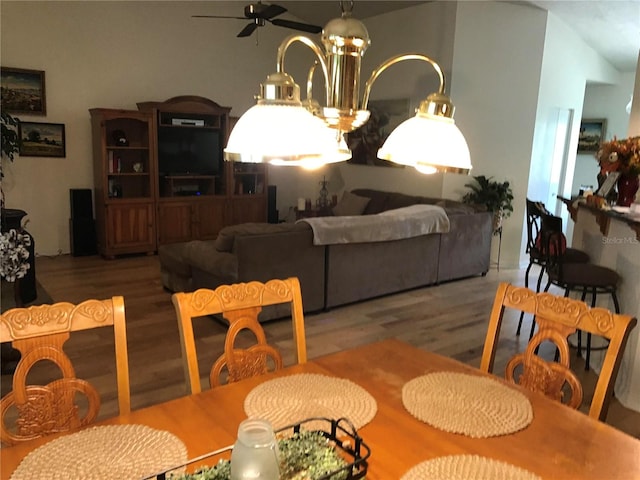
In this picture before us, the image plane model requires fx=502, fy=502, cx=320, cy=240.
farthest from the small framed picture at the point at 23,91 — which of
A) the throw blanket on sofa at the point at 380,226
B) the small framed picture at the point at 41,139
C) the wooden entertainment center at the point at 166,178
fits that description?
the throw blanket on sofa at the point at 380,226

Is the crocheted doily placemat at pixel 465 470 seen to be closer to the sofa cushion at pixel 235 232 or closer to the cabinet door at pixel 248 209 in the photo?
the sofa cushion at pixel 235 232

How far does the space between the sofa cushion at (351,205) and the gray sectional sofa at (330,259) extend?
1249 millimetres

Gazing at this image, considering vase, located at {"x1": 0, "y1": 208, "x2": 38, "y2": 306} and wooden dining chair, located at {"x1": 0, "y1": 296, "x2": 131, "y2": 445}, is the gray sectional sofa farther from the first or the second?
wooden dining chair, located at {"x1": 0, "y1": 296, "x2": 131, "y2": 445}

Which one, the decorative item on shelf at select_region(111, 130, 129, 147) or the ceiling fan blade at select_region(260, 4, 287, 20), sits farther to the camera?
the decorative item on shelf at select_region(111, 130, 129, 147)

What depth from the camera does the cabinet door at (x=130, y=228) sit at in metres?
6.23

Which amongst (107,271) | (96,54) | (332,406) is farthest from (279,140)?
(96,54)

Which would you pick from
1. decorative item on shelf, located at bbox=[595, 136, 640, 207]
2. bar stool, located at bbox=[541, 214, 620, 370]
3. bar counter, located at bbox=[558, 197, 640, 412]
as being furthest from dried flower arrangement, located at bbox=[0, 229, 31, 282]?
decorative item on shelf, located at bbox=[595, 136, 640, 207]

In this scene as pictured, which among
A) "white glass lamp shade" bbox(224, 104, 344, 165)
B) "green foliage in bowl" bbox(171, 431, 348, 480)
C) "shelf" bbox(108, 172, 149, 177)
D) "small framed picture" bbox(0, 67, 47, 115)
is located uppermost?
"small framed picture" bbox(0, 67, 47, 115)

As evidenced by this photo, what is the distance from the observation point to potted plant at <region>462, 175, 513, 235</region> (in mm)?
6195

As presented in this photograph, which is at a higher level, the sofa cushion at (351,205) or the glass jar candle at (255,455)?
the glass jar candle at (255,455)

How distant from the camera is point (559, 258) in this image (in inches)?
138

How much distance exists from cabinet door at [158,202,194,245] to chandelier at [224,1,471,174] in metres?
5.75

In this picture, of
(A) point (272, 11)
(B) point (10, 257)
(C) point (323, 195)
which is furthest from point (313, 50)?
(C) point (323, 195)

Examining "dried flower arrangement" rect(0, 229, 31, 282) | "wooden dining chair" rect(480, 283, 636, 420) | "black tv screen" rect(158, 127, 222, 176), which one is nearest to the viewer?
"wooden dining chair" rect(480, 283, 636, 420)
